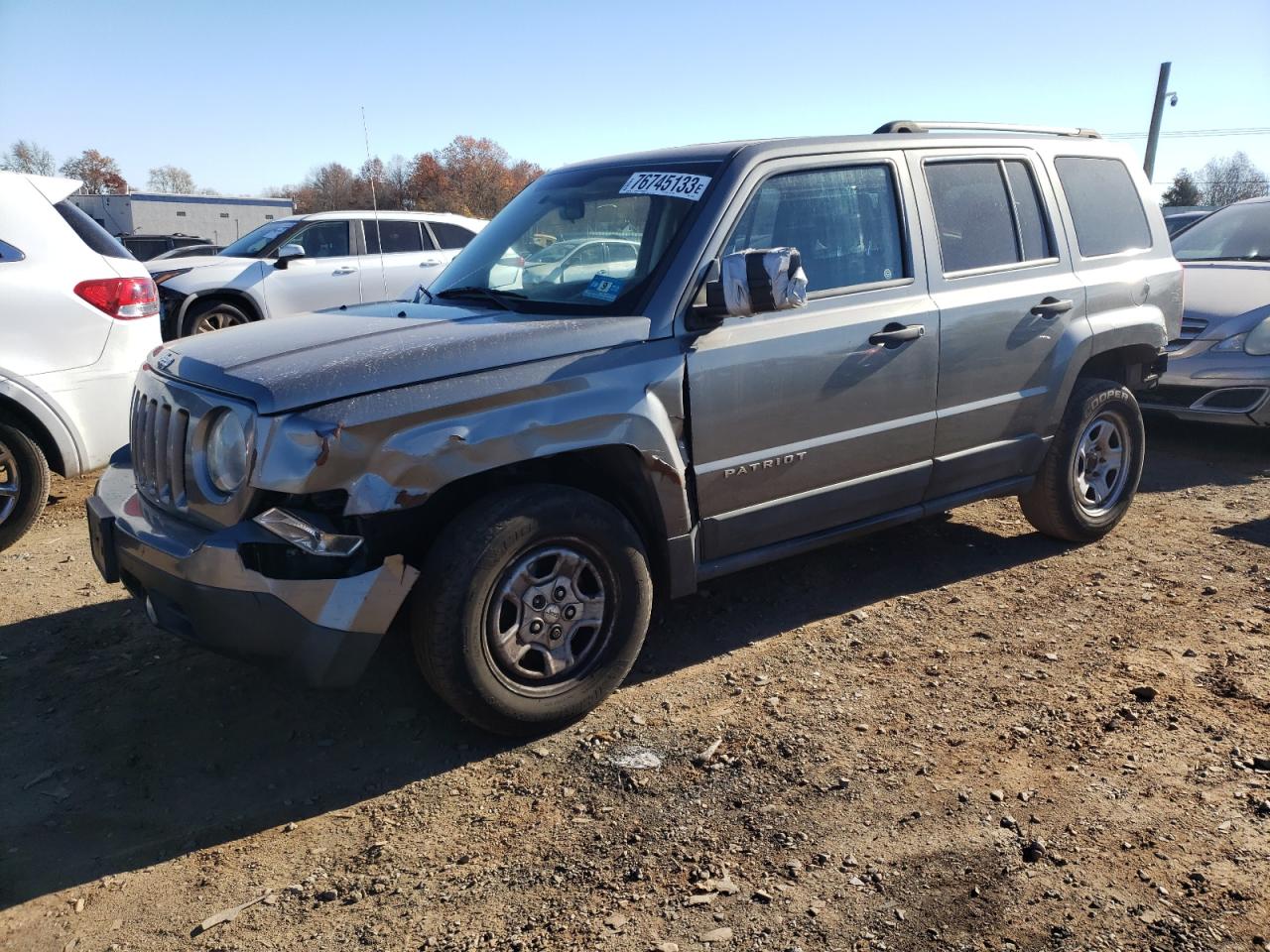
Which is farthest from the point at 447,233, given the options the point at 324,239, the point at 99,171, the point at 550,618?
the point at 99,171

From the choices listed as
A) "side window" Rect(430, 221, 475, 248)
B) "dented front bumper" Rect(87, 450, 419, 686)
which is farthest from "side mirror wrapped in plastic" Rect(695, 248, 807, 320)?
"side window" Rect(430, 221, 475, 248)

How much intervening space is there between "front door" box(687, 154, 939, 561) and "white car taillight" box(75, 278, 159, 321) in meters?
3.71

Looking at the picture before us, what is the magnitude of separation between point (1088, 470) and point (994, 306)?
4.24 feet

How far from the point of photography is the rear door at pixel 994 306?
4.41 metres

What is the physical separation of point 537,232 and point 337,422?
1720 millimetres

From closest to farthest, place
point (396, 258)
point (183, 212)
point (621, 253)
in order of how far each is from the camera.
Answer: point (621, 253) < point (396, 258) < point (183, 212)

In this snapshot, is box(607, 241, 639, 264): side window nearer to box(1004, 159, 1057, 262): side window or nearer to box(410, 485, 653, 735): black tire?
box(410, 485, 653, 735): black tire

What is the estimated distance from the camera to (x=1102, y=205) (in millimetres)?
5160

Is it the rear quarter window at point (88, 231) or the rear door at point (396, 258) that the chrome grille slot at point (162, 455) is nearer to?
the rear quarter window at point (88, 231)

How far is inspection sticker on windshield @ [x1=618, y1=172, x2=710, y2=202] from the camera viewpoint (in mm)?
3838

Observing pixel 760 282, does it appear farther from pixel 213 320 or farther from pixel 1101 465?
pixel 213 320

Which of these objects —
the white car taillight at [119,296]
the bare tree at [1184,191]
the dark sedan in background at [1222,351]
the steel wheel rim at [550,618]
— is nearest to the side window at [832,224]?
the steel wheel rim at [550,618]

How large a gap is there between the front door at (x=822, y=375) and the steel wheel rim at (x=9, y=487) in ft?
12.6

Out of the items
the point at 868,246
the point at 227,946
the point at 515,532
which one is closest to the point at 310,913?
the point at 227,946
